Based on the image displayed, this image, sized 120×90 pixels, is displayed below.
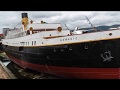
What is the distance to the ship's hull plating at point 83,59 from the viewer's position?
1228 cm

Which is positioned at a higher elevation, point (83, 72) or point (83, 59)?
point (83, 59)

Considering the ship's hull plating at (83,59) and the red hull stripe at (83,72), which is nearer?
the ship's hull plating at (83,59)

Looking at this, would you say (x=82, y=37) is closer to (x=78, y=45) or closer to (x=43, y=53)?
(x=78, y=45)

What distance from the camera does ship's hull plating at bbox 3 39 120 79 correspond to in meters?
12.3

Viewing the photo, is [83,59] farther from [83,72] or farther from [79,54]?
[83,72]

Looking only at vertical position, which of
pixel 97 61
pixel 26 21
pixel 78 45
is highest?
pixel 26 21

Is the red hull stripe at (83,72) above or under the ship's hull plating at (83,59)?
under

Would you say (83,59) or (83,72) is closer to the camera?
A: (83,59)

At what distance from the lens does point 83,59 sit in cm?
1334

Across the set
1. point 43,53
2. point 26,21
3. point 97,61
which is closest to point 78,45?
point 97,61

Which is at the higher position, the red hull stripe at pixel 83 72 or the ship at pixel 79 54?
the ship at pixel 79 54

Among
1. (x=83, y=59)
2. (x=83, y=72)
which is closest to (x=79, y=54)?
(x=83, y=59)

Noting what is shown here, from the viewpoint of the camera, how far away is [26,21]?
79.5 ft
